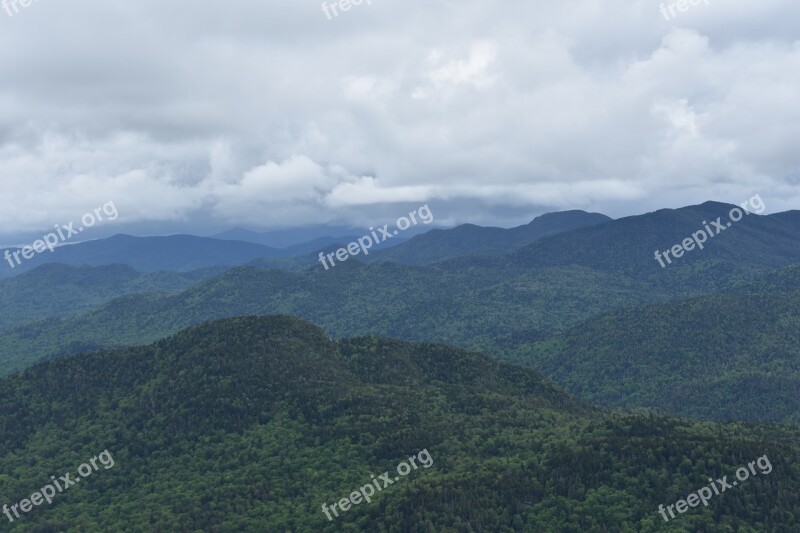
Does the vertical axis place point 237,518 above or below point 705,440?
above

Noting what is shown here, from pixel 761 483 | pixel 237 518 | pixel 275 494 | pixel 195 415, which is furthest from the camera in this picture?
pixel 195 415

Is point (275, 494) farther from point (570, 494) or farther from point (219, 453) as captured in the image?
point (570, 494)

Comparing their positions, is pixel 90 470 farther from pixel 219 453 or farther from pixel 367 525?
pixel 367 525

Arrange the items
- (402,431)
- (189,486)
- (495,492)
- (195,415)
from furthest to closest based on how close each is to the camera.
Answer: (195,415)
(402,431)
(189,486)
(495,492)

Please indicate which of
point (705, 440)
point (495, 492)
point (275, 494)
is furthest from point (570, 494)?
point (275, 494)

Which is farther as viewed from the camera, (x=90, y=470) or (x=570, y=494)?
(x=90, y=470)

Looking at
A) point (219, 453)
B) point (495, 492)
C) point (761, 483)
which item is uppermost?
point (219, 453)

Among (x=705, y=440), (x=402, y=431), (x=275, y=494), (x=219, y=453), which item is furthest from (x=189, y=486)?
(x=705, y=440)

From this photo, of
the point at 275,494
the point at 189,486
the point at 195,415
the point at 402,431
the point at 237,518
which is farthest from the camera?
the point at 195,415

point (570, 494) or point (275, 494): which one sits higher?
point (275, 494)
